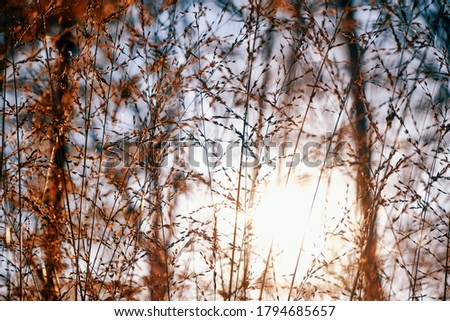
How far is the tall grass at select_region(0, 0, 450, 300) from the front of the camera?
1.80m

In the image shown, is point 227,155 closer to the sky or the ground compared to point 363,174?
closer to the sky

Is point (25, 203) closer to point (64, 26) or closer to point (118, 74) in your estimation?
point (118, 74)

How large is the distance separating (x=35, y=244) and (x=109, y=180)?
0.35 metres

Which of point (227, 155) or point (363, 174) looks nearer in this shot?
point (363, 174)

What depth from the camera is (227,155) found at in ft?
6.43

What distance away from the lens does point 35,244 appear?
73.8 inches

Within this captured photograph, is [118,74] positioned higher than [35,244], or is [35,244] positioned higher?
[118,74]

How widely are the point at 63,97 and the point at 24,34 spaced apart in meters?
0.26

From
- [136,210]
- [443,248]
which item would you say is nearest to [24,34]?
[136,210]

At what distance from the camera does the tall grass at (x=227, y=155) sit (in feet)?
5.90
